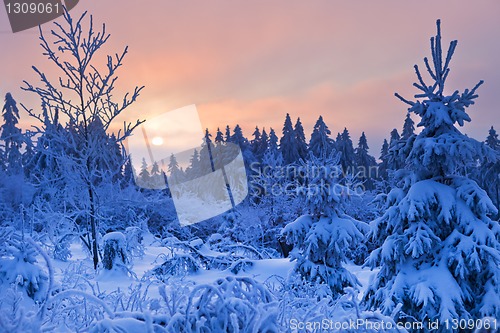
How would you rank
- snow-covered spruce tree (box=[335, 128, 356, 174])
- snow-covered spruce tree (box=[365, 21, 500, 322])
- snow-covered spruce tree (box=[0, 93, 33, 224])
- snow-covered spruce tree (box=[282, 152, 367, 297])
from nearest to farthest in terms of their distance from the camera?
snow-covered spruce tree (box=[365, 21, 500, 322])
snow-covered spruce tree (box=[282, 152, 367, 297])
snow-covered spruce tree (box=[0, 93, 33, 224])
snow-covered spruce tree (box=[335, 128, 356, 174])

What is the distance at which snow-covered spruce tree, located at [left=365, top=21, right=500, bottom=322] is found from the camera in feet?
19.4

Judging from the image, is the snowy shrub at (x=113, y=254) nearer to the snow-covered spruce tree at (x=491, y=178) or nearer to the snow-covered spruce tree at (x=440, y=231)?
the snow-covered spruce tree at (x=440, y=231)

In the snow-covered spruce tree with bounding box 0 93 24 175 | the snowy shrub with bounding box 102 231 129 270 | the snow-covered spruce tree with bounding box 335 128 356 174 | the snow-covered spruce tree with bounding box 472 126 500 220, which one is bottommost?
the snow-covered spruce tree with bounding box 472 126 500 220

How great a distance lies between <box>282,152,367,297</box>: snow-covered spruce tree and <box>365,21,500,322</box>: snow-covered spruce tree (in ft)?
15.3

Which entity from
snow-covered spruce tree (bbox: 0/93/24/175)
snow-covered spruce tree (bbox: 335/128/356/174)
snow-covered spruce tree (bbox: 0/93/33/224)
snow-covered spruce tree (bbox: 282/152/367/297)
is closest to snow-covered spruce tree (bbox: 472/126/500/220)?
snow-covered spruce tree (bbox: 335/128/356/174)

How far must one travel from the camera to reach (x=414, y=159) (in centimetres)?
663

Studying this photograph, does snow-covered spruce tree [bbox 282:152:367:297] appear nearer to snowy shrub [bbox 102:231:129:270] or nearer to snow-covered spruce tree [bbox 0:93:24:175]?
snowy shrub [bbox 102:231:129:270]

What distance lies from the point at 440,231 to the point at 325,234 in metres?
5.35

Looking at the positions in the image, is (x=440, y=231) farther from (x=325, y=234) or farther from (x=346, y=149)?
(x=346, y=149)

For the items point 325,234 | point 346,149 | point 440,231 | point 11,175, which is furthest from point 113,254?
point 346,149

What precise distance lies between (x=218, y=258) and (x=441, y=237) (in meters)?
9.66

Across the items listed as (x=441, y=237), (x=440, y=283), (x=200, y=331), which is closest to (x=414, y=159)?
(x=441, y=237)

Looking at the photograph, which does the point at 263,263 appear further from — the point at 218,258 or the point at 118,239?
the point at 118,239

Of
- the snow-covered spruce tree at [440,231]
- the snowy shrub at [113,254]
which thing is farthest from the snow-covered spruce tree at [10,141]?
the snow-covered spruce tree at [440,231]
